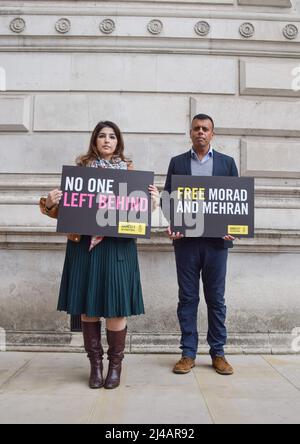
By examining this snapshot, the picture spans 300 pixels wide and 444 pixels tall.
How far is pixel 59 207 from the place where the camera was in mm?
3664

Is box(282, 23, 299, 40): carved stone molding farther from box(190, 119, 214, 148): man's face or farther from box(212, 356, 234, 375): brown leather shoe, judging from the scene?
box(212, 356, 234, 375): brown leather shoe

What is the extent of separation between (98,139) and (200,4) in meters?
2.76

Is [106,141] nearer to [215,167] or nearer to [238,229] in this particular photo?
[215,167]

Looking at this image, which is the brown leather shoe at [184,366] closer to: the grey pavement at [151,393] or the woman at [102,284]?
the grey pavement at [151,393]

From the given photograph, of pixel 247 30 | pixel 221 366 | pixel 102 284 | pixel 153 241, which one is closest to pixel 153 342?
pixel 221 366

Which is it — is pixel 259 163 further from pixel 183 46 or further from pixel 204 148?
pixel 183 46

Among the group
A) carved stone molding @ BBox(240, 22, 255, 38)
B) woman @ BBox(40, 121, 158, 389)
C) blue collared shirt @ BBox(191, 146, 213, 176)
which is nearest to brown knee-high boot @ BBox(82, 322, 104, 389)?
woman @ BBox(40, 121, 158, 389)

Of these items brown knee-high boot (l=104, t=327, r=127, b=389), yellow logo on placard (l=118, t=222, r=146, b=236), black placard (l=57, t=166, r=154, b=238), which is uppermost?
black placard (l=57, t=166, r=154, b=238)

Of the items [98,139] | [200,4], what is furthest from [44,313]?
[200,4]

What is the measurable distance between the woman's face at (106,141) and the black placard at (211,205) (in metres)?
0.64

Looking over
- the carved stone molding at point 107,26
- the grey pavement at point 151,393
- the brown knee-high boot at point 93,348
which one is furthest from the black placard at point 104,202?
the carved stone molding at point 107,26

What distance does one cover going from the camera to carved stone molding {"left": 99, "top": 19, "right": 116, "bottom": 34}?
210 inches

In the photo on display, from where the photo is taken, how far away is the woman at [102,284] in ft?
11.8

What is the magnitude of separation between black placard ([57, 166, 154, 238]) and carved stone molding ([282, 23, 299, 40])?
9.86ft
